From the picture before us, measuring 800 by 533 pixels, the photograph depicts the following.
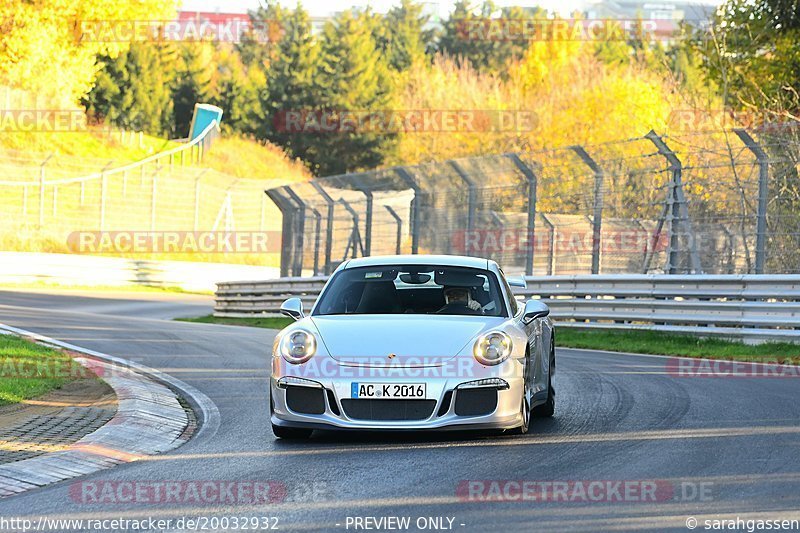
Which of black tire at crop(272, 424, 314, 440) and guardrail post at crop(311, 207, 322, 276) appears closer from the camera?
black tire at crop(272, 424, 314, 440)

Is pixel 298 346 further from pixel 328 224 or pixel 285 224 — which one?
pixel 285 224

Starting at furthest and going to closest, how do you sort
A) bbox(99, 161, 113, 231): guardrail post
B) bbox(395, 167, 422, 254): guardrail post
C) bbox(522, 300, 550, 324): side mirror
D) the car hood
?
bbox(99, 161, 113, 231): guardrail post < bbox(395, 167, 422, 254): guardrail post < bbox(522, 300, 550, 324): side mirror < the car hood

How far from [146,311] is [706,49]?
45.8ft

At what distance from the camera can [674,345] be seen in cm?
1652

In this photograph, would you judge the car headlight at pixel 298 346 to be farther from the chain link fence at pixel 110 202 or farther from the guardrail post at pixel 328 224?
the chain link fence at pixel 110 202

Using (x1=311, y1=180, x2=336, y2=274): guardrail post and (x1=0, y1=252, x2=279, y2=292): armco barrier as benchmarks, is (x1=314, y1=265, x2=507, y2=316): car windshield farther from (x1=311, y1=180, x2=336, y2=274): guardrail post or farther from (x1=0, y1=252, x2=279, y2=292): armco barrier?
(x1=0, y1=252, x2=279, y2=292): armco barrier

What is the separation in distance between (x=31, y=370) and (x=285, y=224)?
16550 mm

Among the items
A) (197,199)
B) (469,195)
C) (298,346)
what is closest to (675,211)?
(469,195)

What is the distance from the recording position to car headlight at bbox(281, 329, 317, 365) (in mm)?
7988

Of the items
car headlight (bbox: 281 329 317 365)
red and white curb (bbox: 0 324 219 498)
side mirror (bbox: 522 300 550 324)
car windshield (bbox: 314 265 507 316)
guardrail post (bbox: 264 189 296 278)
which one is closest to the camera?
red and white curb (bbox: 0 324 219 498)

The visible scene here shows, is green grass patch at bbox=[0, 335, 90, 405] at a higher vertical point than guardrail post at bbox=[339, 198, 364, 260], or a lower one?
lower

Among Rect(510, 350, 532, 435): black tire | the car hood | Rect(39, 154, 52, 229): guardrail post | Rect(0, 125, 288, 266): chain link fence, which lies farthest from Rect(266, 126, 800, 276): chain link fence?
Rect(0, 125, 288, 266): chain link fence

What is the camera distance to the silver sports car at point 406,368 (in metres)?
7.70

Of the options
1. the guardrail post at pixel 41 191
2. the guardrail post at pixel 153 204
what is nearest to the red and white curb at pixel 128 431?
the guardrail post at pixel 41 191
